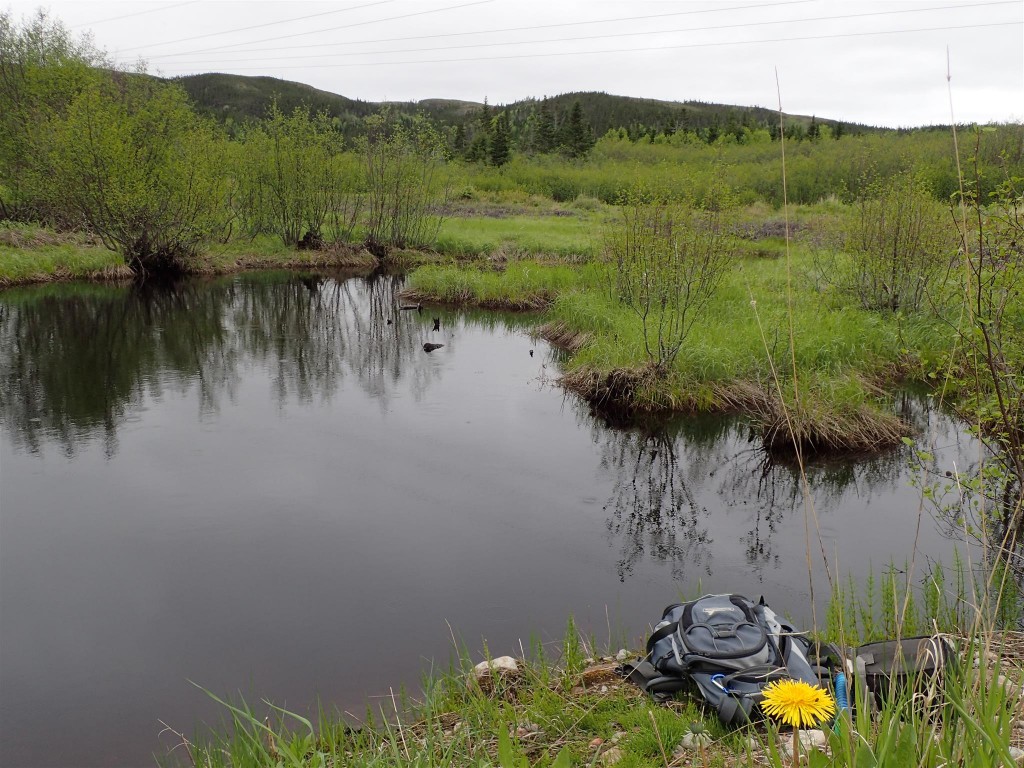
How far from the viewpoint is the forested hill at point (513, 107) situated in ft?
326

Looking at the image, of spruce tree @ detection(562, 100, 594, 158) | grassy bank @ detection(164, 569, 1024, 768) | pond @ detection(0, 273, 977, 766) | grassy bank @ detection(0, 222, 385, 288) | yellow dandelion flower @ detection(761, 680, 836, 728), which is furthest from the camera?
spruce tree @ detection(562, 100, 594, 158)

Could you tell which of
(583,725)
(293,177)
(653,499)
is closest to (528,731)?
(583,725)

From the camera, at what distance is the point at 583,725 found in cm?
365

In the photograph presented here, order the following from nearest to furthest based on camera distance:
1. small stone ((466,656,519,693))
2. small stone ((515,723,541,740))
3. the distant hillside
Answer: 1. small stone ((515,723,541,740))
2. small stone ((466,656,519,693))
3. the distant hillside

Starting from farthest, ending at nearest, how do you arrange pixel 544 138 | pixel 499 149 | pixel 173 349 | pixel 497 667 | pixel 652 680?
pixel 544 138 → pixel 499 149 → pixel 173 349 → pixel 497 667 → pixel 652 680

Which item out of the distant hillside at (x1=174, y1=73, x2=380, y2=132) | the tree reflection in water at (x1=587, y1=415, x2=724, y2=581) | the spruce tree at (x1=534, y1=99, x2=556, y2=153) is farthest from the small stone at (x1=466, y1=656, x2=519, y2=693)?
the distant hillside at (x1=174, y1=73, x2=380, y2=132)

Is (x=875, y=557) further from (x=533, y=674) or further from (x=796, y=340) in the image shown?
(x=796, y=340)

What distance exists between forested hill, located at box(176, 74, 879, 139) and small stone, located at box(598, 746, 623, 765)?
301 ft

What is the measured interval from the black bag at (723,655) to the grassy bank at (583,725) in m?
0.10

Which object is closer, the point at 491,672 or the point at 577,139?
the point at 491,672

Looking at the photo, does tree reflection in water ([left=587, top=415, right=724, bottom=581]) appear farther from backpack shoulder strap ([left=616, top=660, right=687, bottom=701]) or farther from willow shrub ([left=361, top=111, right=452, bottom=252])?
willow shrub ([left=361, top=111, right=452, bottom=252])

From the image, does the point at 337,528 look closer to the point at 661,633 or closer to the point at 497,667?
the point at 497,667

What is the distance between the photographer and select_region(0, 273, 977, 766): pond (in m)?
4.77

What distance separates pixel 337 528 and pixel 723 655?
13.4 feet
